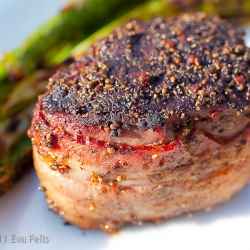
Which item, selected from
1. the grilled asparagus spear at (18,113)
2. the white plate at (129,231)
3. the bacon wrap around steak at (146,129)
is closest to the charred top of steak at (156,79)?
the bacon wrap around steak at (146,129)

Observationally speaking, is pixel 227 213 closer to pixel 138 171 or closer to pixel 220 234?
pixel 220 234

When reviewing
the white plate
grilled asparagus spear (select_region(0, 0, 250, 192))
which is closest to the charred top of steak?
grilled asparagus spear (select_region(0, 0, 250, 192))

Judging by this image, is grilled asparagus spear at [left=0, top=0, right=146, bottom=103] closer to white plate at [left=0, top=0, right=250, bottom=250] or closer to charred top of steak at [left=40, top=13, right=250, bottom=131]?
charred top of steak at [left=40, top=13, right=250, bottom=131]

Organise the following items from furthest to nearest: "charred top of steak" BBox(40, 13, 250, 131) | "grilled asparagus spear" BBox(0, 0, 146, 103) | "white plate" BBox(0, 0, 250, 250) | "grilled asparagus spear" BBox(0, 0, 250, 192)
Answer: "grilled asparagus spear" BBox(0, 0, 146, 103) → "grilled asparagus spear" BBox(0, 0, 250, 192) → "white plate" BBox(0, 0, 250, 250) → "charred top of steak" BBox(40, 13, 250, 131)

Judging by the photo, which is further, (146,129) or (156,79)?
(156,79)

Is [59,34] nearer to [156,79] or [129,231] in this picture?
[156,79]

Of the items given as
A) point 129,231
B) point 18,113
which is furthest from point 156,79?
point 18,113
